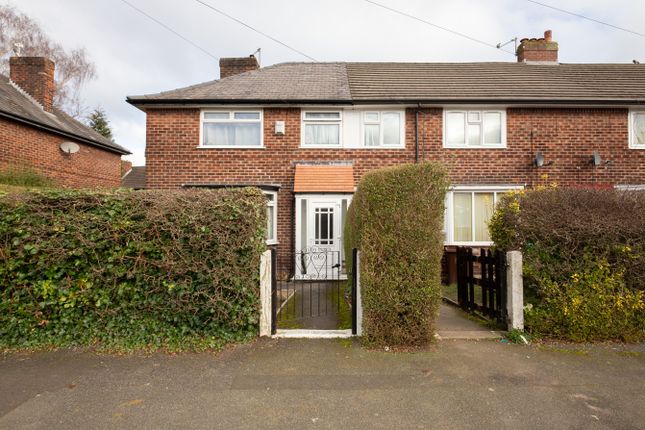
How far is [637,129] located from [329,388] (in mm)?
12407

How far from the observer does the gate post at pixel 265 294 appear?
4484 mm

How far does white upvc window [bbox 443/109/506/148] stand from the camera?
10.1m

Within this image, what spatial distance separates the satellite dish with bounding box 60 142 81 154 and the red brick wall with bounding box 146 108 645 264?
5.60m

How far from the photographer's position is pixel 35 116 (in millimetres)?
12039

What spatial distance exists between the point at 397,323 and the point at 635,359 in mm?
2768

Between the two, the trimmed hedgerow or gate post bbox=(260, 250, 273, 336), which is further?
gate post bbox=(260, 250, 273, 336)

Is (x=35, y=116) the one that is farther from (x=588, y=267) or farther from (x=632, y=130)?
(x=632, y=130)

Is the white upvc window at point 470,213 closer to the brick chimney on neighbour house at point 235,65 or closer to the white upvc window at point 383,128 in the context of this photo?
the white upvc window at point 383,128

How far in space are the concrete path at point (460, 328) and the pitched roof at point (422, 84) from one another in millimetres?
6595

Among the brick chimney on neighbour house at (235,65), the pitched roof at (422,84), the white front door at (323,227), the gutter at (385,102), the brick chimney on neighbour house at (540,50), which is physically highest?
the brick chimney on neighbour house at (540,50)

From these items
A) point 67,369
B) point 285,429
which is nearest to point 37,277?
point 67,369

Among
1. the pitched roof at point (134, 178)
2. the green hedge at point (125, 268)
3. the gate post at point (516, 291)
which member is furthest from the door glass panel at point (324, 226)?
the pitched roof at point (134, 178)

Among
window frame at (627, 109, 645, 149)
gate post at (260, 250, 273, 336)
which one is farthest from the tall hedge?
window frame at (627, 109, 645, 149)

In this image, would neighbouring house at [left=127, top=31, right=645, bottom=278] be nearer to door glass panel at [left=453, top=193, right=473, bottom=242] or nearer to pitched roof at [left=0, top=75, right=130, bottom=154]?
door glass panel at [left=453, top=193, right=473, bottom=242]
